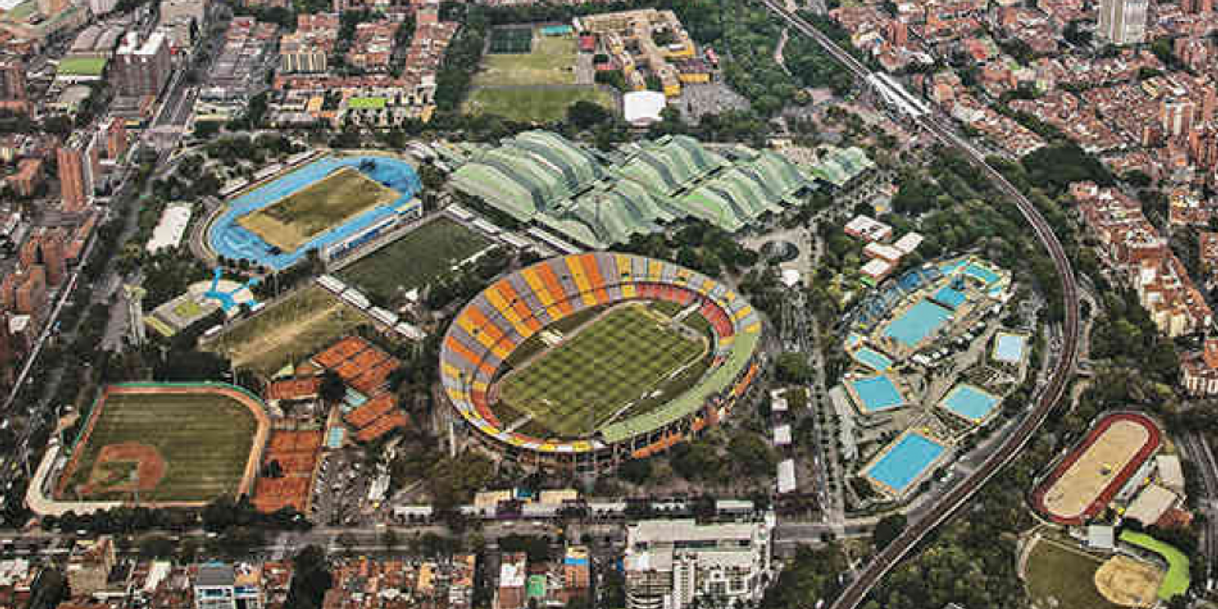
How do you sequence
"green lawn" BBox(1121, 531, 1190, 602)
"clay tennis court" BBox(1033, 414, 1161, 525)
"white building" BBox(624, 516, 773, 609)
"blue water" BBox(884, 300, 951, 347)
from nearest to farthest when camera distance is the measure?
"white building" BBox(624, 516, 773, 609), "green lawn" BBox(1121, 531, 1190, 602), "clay tennis court" BBox(1033, 414, 1161, 525), "blue water" BBox(884, 300, 951, 347)

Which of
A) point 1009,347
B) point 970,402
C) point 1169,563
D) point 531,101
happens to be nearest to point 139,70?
point 531,101

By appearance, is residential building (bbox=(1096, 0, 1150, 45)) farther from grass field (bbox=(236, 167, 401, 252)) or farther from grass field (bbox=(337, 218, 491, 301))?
grass field (bbox=(236, 167, 401, 252))

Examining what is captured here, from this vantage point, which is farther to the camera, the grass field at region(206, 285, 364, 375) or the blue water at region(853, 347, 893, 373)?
the grass field at region(206, 285, 364, 375)

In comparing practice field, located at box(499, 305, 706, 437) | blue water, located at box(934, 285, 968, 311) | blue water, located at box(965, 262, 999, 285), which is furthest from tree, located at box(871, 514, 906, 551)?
blue water, located at box(965, 262, 999, 285)

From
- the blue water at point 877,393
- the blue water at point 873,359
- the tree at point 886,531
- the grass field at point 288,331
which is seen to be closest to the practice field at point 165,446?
the grass field at point 288,331

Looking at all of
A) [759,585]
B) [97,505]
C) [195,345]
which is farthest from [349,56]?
[759,585]

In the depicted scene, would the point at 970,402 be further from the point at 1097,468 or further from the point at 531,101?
the point at 531,101
